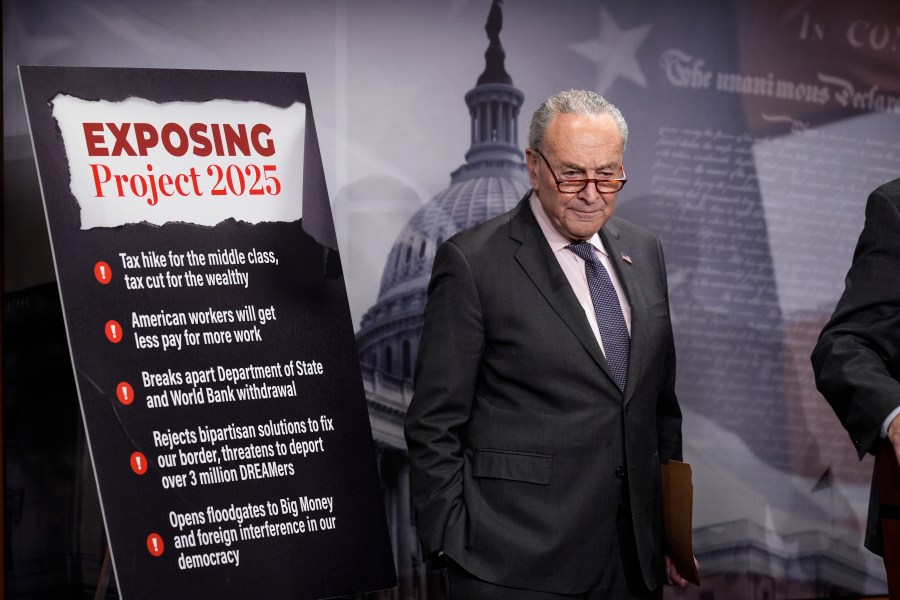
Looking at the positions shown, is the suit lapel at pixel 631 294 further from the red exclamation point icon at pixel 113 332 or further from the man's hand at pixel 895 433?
the red exclamation point icon at pixel 113 332

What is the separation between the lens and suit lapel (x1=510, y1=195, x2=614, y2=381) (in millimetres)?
1901

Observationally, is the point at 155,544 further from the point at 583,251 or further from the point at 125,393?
the point at 583,251

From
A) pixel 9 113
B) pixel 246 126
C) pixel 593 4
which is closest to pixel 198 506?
pixel 246 126

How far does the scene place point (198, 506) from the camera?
2.21 m

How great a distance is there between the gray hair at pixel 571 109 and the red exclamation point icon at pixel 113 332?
98 centimetres

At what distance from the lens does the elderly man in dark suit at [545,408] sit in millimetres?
1894

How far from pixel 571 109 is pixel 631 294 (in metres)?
0.38

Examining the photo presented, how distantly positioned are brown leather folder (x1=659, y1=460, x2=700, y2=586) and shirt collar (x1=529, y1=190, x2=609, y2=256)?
46 cm

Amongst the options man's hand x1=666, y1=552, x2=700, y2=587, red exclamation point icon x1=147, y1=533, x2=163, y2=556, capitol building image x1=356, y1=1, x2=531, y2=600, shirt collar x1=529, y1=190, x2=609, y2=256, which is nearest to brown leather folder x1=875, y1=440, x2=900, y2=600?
man's hand x1=666, y1=552, x2=700, y2=587

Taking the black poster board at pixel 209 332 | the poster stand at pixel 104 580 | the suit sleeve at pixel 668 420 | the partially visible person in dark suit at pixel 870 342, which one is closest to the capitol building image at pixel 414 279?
the black poster board at pixel 209 332

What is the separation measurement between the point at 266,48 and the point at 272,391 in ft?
5.03

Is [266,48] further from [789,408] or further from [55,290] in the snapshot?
[789,408]

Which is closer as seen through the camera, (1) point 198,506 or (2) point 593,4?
(1) point 198,506

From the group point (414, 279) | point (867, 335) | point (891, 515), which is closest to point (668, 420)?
point (867, 335)
